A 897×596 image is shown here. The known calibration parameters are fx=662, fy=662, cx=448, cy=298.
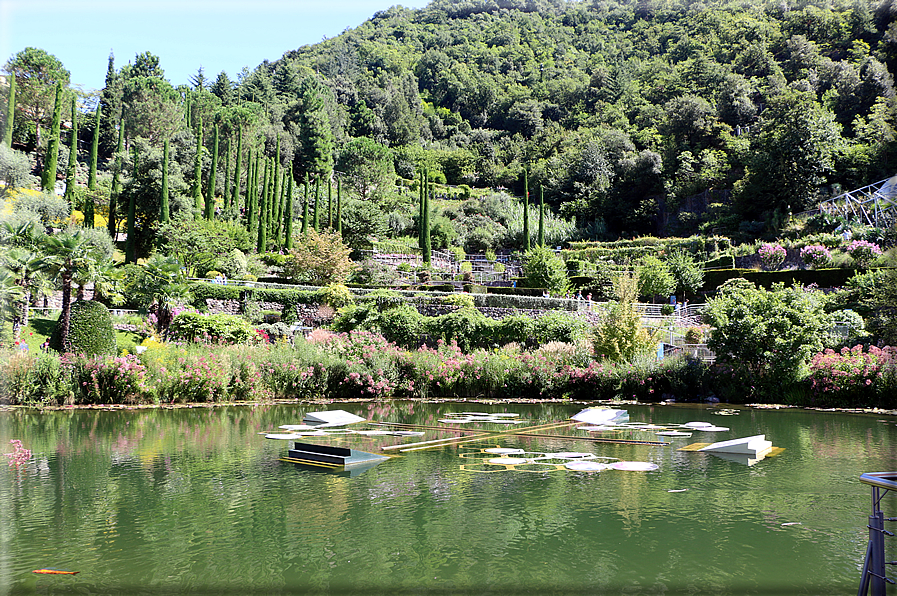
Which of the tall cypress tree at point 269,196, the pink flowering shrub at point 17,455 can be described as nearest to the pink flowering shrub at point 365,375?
the pink flowering shrub at point 17,455

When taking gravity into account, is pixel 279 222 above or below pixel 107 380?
above

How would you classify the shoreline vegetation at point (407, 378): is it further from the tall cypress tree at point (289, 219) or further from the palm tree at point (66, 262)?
the tall cypress tree at point (289, 219)

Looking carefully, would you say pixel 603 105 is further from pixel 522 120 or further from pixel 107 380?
pixel 107 380

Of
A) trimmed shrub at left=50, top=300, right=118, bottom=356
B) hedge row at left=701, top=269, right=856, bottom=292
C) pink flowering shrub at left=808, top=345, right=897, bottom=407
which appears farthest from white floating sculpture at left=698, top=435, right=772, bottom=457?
hedge row at left=701, top=269, right=856, bottom=292

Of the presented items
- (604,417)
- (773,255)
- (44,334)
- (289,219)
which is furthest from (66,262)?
(773,255)

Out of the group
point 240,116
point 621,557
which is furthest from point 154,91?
point 621,557

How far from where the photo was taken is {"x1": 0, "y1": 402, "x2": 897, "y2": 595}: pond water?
383 centimetres

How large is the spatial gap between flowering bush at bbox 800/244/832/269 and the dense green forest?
5.07 meters

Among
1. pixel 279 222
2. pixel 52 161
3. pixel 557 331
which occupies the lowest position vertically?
pixel 557 331

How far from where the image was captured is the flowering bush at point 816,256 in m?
29.6

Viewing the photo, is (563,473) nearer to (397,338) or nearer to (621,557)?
(621,557)

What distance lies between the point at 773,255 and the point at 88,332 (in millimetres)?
30752

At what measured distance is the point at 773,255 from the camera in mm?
33375

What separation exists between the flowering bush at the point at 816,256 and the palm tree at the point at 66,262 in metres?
28.7
